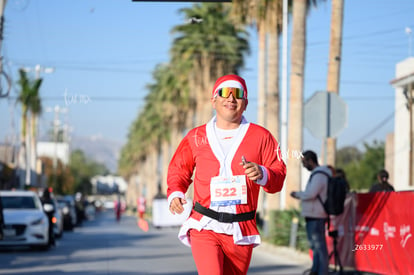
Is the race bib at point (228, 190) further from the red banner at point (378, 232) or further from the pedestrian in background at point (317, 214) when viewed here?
the pedestrian in background at point (317, 214)

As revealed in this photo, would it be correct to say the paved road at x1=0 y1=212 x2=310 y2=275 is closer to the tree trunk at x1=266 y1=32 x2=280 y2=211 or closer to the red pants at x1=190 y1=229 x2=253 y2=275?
the red pants at x1=190 y1=229 x2=253 y2=275

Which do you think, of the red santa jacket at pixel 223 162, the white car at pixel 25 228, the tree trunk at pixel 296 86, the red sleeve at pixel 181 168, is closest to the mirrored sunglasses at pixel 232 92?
the red santa jacket at pixel 223 162

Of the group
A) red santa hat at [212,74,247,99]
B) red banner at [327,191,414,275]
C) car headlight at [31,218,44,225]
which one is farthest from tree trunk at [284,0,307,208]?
red santa hat at [212,74,247,99]

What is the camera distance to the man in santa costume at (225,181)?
6082 mm

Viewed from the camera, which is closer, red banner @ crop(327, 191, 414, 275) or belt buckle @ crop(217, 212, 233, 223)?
belt buckle @ crop(217, 212, 233, 223)

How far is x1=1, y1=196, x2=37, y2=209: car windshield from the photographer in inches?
926

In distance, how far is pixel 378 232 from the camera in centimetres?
1295

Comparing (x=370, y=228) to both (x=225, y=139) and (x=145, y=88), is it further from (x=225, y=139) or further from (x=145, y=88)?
(x=145, y=88)

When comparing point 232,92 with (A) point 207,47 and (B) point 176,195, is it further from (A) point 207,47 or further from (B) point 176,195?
(A) point 207,47

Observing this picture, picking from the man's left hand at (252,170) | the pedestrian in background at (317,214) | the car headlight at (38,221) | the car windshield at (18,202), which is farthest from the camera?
the car windshield at (18,202)

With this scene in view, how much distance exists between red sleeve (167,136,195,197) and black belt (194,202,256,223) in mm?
203

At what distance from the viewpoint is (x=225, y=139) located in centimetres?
626

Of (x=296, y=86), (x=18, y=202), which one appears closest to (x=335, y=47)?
(x=296, y=86)

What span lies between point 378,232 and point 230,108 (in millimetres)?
7211
